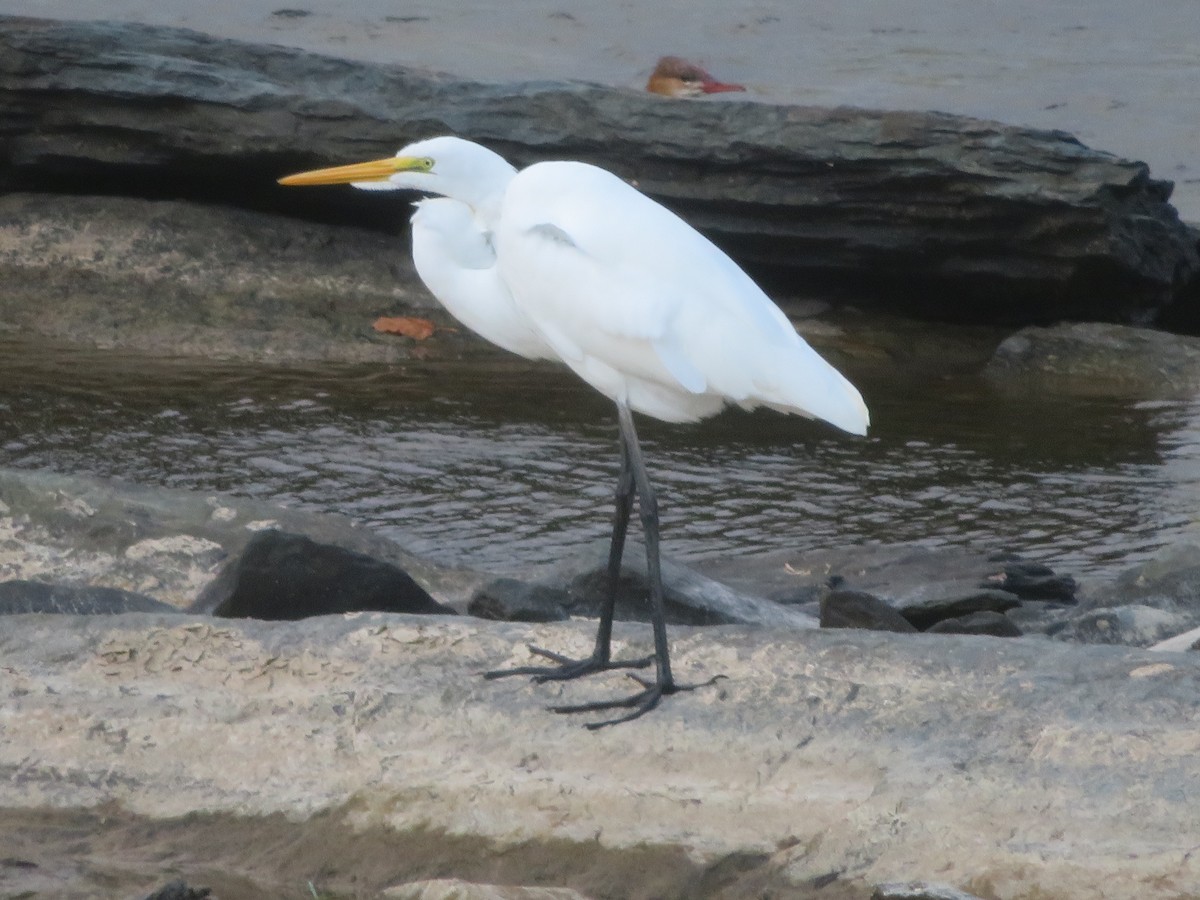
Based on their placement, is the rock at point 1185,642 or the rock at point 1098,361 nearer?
the rock at point 1185,642

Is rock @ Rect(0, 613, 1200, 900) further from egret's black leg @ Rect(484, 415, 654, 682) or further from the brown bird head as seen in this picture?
the brown bird head

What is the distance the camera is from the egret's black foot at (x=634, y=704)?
3.12 m

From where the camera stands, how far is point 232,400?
7.21 metres

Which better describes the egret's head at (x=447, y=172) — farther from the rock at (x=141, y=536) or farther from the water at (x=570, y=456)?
the water at (x=570, y=456)

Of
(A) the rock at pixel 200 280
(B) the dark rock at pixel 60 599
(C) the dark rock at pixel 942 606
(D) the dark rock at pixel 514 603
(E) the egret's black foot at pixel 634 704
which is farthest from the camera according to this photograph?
(A) the rock at pixel 200 280

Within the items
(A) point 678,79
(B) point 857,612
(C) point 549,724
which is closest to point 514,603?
(B) point 857,612

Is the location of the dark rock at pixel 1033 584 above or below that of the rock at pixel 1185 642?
below

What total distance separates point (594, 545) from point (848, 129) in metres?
4.25

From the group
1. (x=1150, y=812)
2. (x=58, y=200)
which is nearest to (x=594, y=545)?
(x=1150, y=812)

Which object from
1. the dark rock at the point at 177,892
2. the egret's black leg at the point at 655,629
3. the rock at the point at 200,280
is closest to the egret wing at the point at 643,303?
the egret's black leg at the point at 655,629

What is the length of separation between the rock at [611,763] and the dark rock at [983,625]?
87cm

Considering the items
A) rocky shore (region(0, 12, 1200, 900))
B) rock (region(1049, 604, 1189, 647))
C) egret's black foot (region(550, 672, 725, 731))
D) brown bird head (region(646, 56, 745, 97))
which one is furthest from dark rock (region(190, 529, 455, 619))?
brown bird head (region(646, 56, 745, 97))

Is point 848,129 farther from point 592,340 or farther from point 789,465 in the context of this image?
point 592,340

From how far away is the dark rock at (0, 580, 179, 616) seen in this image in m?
3.86
